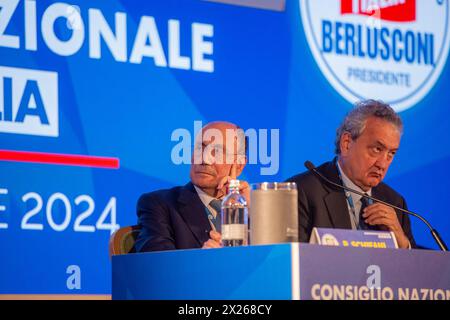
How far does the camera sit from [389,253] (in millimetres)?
2492

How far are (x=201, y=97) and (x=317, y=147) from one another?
0.79 meters

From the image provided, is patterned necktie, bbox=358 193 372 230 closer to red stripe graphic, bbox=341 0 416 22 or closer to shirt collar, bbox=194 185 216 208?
shirt collar, bbox=194 185 216 208

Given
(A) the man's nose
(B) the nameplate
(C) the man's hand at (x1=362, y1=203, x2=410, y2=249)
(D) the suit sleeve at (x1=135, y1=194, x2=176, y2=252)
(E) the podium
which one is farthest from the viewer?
(A) the man's nose

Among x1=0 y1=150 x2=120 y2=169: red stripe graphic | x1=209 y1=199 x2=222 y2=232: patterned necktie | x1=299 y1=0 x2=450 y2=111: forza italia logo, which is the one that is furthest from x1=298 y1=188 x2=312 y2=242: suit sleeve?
x1=299 y1=0 x2=450 y2=111: forza italia logo

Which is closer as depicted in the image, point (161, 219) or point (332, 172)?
point (161, 219)

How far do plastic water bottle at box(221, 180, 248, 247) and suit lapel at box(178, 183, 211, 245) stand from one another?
716 mm

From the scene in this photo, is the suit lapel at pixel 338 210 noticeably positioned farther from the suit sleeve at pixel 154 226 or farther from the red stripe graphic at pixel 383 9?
the red stripe graphic at pixel 383 9

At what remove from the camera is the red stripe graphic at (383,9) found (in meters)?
5.28

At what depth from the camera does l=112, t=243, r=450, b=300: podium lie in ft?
7.66

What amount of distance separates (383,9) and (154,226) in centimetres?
243
